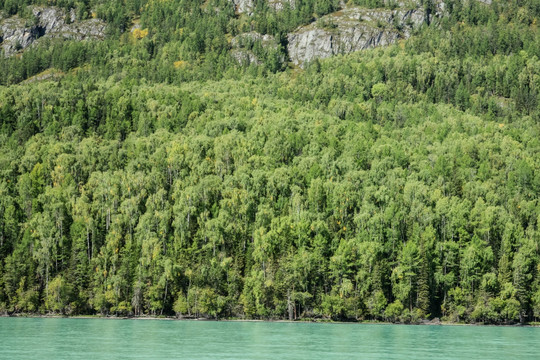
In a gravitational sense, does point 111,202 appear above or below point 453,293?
above

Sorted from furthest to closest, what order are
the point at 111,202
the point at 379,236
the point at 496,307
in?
the point at 111,202 < the point at 379,236 < the point at 496,307

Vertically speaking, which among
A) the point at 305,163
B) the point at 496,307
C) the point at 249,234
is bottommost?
the point at 496,307

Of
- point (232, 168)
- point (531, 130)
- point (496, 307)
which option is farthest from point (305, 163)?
point (531, 130)

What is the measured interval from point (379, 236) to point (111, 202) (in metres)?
54.9

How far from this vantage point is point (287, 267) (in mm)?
125188

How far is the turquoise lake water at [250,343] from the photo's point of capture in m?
62.6

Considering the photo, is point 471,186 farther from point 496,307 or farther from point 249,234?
point 249,234

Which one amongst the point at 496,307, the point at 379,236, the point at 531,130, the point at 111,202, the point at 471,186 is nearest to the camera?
the point at 496,307

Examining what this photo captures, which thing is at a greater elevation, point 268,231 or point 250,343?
point 250,343

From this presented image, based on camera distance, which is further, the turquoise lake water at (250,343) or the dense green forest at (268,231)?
the dense green forest at (268,231)

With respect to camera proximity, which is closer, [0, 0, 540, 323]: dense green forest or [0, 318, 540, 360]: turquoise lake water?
[0, 318, 540, 360]: turquoise lake water

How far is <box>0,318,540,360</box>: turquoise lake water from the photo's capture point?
2463 inches

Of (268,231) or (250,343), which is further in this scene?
(268,231)

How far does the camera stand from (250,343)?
74000 mm
